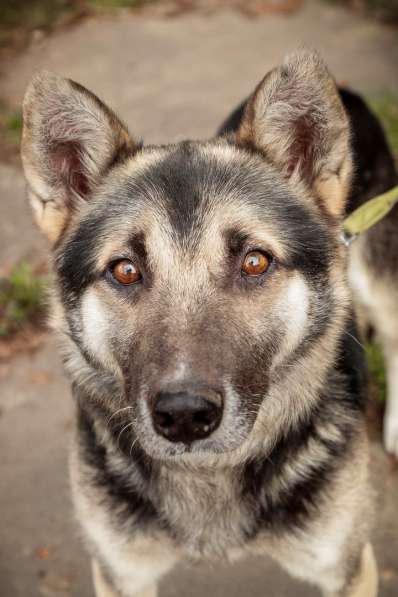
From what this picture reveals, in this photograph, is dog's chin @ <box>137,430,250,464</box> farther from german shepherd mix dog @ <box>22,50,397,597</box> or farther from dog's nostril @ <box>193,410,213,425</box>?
dog's nostril @ <box>193,410,213,425</box>

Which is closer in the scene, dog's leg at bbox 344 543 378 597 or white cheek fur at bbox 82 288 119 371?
white cheek fur at bbox 82 288 119 371

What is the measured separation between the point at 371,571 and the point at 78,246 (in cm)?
205

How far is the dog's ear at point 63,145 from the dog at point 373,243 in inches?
49.3

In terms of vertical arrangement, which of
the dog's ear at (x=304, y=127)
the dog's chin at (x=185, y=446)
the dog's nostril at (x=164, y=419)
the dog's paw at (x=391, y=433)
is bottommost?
the dog's paw at (x=391, y=433)

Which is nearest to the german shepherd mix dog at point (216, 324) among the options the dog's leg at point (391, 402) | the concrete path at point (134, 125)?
the concrete path at point (134, 125)

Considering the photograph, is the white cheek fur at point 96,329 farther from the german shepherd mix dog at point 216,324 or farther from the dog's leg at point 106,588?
the dog's leg at point 106,588

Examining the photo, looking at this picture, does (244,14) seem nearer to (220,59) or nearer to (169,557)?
(220,59)

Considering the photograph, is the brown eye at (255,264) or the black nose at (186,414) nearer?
the black nose at (186,414)

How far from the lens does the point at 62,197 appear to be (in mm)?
3012

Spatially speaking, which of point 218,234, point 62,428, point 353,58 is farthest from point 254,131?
point 353,58

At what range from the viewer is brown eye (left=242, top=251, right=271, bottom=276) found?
2617 millimetres

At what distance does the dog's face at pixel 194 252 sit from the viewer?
2408 mm

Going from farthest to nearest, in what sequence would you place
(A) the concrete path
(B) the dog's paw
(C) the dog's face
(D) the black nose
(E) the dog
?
(B) the dog's paw < (E) the dog < (A) the concrete path < (C) the dog's face < (D) the black nose

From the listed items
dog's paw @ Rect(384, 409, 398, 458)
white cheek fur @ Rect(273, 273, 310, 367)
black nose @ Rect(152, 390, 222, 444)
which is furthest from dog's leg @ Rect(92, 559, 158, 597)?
dog's paw @ Rect(384, 409, 398, 458)
